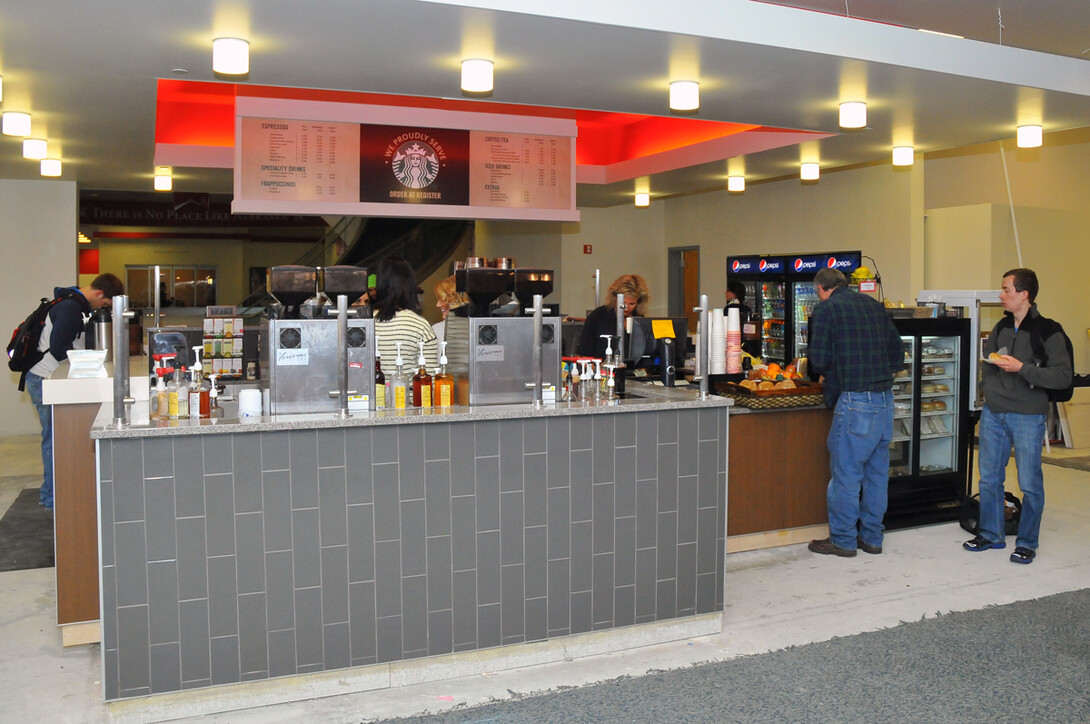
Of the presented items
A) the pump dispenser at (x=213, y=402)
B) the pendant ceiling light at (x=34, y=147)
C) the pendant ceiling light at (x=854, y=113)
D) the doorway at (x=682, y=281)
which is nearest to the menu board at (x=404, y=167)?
the pendant ceiling light at (x=34, y=147)

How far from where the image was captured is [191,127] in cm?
781

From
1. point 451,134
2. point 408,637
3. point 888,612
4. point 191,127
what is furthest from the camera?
point 191,127

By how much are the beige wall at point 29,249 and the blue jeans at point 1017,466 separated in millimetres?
8891

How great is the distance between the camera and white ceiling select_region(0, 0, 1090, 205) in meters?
4.19

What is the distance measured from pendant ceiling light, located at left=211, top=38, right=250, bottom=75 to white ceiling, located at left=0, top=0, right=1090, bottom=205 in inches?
3.7

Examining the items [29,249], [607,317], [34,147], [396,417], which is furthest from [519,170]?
[29,249]

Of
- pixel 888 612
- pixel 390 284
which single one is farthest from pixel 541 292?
pixel 888 612

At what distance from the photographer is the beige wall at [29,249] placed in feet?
31.4

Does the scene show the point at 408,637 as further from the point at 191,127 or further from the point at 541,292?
the point at 191,127

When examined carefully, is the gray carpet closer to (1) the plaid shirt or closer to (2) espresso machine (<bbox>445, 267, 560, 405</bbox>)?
(2) espresso machine (<bbox>445, 267, 560, 405</bbox>)

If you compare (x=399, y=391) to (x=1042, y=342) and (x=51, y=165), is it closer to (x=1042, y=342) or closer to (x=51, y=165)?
(x=1042, y=342)

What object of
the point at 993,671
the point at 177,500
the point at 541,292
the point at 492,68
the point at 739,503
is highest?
the point at 492,68

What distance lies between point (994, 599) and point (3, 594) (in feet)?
17.1

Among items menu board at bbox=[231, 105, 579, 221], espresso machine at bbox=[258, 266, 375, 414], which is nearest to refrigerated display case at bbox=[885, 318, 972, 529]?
menu board at bbox=[231, 105, 579, 221]
